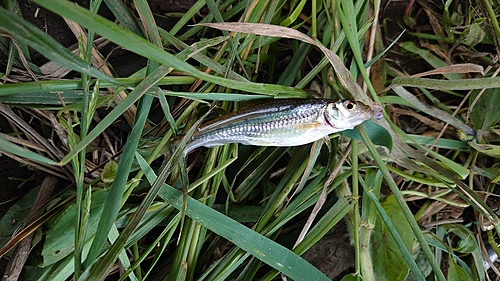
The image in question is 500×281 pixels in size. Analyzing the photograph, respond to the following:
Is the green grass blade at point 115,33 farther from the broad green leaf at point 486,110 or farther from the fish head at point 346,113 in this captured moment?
the broad green leaf at point 486,110

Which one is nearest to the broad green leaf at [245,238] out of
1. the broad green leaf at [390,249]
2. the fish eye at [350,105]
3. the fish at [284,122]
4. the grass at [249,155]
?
the grass at [249,155]

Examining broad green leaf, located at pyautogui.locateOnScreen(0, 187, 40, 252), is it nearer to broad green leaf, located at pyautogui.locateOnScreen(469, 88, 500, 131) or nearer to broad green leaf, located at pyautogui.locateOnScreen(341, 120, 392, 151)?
broad green leaf, located at pyautogui.locateOnScreen(341, 120, 392, 151)

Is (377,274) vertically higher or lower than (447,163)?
lower

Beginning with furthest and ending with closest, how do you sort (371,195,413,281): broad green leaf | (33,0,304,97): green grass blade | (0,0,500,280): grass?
1. (371,195,413,281): broad green leaf
2. (0,0,500,280): grass
3. (33,0,304,97): green grass blade

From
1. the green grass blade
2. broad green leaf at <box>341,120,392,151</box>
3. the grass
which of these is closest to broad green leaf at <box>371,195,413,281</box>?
the grass

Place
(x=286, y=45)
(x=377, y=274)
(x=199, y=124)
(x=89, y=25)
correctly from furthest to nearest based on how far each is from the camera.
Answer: (x=286, y=45) → (x=377, y=274) → (x=199, y=124) → (x=89, y=25)

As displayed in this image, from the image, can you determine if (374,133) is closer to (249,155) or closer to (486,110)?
(249,155)

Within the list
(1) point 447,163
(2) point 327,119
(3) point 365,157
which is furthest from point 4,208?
(1) point 447,163

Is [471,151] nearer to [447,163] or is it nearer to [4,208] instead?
[447,163]
